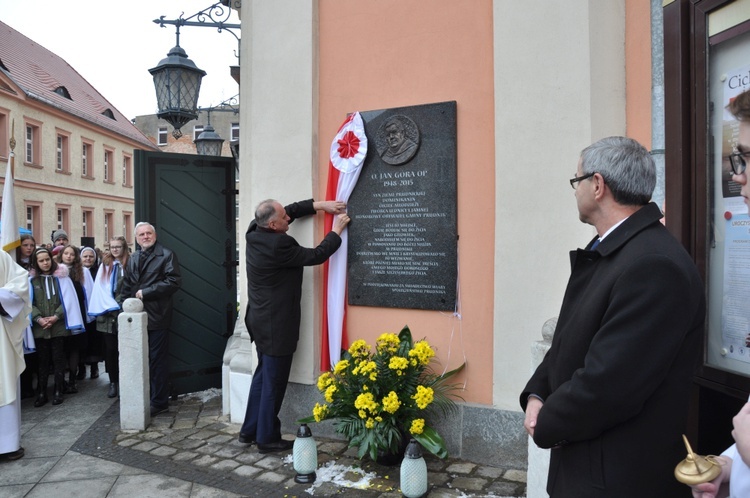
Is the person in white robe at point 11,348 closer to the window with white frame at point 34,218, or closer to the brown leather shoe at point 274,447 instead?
the brown leather shoe at point 274,447

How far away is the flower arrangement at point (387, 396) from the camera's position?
450 centimetres

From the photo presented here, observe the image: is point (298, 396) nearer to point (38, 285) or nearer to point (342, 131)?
point (342, 131)

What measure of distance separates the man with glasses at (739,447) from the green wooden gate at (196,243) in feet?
20.9

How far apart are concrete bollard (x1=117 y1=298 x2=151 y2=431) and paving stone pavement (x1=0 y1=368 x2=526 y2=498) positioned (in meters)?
0.14

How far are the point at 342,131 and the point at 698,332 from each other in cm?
392

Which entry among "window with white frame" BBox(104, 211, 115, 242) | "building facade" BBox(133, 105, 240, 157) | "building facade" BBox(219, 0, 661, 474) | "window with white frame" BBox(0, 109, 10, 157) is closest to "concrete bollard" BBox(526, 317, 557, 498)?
"building facade" BBox(219, 0, 661, 474)

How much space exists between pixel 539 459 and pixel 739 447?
2.41 metres

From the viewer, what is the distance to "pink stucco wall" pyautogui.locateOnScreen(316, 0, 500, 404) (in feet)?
15.9

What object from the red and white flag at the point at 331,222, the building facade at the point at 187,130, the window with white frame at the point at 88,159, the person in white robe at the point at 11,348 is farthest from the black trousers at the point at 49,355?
the building facade at the point at 187,130

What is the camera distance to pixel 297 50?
5645 millimetres

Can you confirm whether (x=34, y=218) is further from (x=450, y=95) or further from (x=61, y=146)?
(x=450, y=95)

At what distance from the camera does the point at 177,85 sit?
802 centimetres

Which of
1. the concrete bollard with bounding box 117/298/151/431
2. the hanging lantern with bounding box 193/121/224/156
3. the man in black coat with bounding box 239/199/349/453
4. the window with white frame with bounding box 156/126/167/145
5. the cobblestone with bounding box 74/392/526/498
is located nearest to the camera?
the cobblestone with bounding box 74/392/526/498

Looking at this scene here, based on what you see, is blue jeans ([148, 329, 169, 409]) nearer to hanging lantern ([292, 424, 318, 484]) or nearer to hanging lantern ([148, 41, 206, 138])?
hanging lantern ([292, 424, 318, 484])
